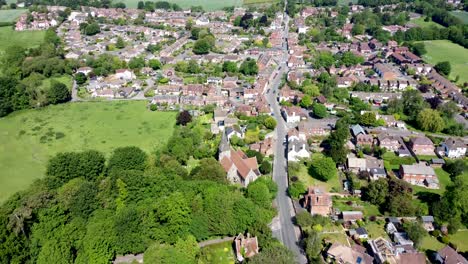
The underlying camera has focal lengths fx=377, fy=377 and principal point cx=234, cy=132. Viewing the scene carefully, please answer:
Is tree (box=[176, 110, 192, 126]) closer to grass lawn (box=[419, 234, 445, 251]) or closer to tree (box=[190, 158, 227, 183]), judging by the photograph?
tree (box=[190, 158, 227, 183])

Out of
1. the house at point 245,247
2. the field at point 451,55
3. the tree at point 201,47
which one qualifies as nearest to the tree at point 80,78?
the tree at point 201,47

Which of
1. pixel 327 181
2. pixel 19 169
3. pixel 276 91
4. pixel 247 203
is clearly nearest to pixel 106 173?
pixel 19 169

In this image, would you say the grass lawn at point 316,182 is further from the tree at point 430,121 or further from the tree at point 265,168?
the tree at point 430,121

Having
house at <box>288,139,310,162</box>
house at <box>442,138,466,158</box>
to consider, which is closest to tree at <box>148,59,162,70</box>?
house at <box>288,139,310,162</box>

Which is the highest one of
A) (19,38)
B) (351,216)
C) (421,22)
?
(421,22)

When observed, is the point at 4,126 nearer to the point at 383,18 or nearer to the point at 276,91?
the point at 276,91

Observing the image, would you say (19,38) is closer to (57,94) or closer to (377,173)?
(57,94)

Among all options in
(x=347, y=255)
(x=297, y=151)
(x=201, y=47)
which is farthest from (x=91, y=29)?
(x=347, y=255)
